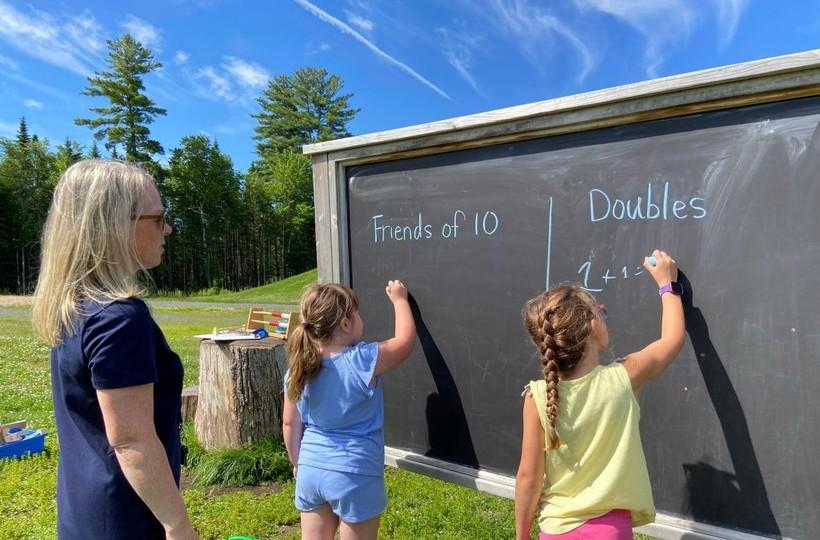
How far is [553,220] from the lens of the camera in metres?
2.27

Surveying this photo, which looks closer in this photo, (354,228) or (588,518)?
(588,518)

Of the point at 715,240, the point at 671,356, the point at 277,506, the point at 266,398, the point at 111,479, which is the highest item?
the point at 715,240

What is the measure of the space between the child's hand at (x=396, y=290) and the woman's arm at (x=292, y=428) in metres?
0.69

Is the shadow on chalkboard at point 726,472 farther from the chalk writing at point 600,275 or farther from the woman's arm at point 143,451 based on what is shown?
the woman's arm at point 143,451

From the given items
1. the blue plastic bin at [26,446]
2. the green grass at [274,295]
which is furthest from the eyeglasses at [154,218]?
the green grass at [274,295]

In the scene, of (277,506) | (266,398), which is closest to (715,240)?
(277,506)

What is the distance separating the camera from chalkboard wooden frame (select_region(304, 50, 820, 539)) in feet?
5.83

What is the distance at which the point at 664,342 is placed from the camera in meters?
1.93

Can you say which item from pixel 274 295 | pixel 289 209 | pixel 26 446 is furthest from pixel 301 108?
pixel 26 446

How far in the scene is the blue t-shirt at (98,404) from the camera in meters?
1.50

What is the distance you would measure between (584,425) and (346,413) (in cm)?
104

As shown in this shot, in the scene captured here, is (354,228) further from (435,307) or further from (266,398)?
(266,398)

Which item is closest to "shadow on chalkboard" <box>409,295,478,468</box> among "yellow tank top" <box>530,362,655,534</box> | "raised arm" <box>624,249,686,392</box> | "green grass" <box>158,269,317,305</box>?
"yellow tank top" <box>530,362,655,534</box>

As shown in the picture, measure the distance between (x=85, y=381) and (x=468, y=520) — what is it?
282 centimetres
